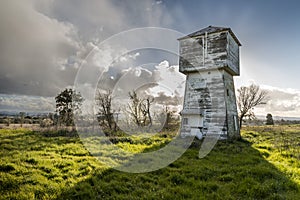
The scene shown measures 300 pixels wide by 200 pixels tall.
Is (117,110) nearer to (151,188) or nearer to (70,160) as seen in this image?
(70,160)

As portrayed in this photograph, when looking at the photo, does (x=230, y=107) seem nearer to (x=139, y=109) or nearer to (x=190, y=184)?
(x=139, y=109)

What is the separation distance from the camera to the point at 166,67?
1580 centimetres

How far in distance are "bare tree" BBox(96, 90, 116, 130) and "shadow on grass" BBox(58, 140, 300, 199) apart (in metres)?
12.3

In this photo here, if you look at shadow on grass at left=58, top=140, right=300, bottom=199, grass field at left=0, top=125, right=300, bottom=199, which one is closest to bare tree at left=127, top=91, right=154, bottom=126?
grass field at left=0, top=125, right=300, bottom=199

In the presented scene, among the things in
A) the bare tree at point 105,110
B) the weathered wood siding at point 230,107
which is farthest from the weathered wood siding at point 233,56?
the bare tree at point 105,110

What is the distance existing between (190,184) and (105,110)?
14334 mm

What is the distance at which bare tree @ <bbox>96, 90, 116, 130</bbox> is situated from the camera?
19.3 metres

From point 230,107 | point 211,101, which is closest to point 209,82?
point 211,101

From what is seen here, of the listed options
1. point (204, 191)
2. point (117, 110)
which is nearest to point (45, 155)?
point (204, 191)

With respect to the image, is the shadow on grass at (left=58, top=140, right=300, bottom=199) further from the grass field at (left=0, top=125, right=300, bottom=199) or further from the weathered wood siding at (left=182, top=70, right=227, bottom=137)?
the weathered wood siding at (left=182, top=70, right=227, bottom=137)

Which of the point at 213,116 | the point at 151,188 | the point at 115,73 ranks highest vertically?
the point at 115,73

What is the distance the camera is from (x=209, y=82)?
49.1 feet

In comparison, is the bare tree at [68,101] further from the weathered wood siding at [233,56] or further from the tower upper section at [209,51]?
the weathered wood siding at [233,56]

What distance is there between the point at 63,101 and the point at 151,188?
24.3m
